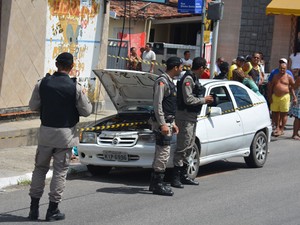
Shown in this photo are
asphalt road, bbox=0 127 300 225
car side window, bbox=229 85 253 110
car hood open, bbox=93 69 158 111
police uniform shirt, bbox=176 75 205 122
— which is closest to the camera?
asphalt road, bbox=0 127 300 225

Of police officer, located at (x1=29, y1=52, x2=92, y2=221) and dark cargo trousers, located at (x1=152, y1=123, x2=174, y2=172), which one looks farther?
dark cargo trousers, located at (x1=152, y1=123, x2=174, y2=172)

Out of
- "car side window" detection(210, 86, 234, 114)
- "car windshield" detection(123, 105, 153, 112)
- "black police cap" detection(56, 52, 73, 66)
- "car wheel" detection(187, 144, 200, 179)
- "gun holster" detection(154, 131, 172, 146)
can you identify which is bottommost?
"car wheel" detection(187, 144, 200, 179)

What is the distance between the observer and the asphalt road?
28.5 ft

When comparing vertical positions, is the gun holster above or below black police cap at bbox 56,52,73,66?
below

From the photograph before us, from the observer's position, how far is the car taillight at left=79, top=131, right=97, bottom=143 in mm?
11031

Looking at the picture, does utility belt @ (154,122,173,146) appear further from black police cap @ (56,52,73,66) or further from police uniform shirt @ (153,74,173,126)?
black police cap @ (56,52,73,66)

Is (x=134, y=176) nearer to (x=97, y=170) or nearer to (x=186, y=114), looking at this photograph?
(x=97, y=170)

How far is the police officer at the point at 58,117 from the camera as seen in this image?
8.17m

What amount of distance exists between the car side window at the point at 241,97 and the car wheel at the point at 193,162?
65.1 inches

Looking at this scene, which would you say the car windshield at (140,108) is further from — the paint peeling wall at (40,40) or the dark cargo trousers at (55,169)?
the dark cargo trousers at (55,169)

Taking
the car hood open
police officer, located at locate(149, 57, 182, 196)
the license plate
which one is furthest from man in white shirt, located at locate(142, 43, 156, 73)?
police officer, located at locate(149, 57, 182, 196)

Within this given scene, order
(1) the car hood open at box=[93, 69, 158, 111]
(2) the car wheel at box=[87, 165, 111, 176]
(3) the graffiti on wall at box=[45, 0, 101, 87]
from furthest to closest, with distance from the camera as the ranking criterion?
(3) the graffiti on wall at box=[45, 0, 101, 87], (2) the car wheel at box=[87, 165, 111, 176], (1) the car hood open at box=[93, 69, 158, 111]

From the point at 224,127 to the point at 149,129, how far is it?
4.71 feet

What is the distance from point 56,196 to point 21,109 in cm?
696
